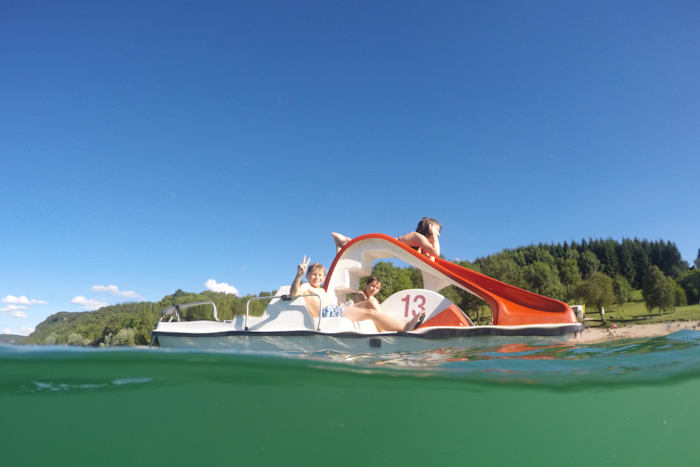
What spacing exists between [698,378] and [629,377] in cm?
230

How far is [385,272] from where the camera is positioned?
119 feet

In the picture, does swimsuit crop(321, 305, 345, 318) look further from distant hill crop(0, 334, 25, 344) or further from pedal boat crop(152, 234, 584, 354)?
distant hill crop(0, 334, 25, 344)

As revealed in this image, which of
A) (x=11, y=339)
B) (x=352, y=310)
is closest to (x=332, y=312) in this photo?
(x=352, y=310)

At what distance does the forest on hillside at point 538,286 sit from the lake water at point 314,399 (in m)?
1.16

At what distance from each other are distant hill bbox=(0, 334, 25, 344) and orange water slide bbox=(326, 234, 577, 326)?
17.0 ft

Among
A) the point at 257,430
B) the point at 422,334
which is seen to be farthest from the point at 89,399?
the point at 422,334

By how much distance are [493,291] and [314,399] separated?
145 inches

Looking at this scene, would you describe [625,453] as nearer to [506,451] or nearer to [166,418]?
[506,451]

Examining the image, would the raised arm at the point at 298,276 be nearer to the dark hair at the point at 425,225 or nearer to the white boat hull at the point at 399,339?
the white boat hull at the point at 399,339

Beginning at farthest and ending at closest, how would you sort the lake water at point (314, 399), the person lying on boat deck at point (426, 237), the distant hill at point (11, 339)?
the person lying on boat deck at point (426, 237), the distant hill at point (11, 339), the lake water at point (314, 399)

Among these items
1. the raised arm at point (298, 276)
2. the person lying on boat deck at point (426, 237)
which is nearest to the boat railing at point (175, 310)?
the raised arm at point (298, 276)

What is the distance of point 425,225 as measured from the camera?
7.90m

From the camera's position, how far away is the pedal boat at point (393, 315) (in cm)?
620

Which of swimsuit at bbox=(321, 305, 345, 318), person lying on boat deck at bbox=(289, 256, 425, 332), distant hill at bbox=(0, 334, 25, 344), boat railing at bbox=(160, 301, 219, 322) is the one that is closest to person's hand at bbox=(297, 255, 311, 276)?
person lying on boat deck at bbox=(289, 256, 425, 332)
